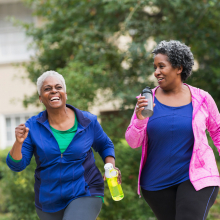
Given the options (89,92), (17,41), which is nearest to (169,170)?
(89,92)

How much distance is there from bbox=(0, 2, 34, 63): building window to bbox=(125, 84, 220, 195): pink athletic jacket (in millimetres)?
9364

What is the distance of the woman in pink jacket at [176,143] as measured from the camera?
3.16 m

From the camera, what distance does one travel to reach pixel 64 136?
3.29 metres

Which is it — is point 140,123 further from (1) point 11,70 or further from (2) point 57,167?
(1) point 11,70

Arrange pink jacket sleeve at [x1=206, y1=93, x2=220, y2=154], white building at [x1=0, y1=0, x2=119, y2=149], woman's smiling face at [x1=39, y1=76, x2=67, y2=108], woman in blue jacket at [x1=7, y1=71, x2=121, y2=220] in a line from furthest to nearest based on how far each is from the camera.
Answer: white building at [x1=0, y1=0, x2=119, y2=149] < pink jacket sleeve at [x1=206, y1=93, x2=220, y2=154] < woman's smiling face at [x1=39, y1=76, x2=67, y2=108] < woman in blue jacket at [x1=7, y1=71, x2=121, y2=220]

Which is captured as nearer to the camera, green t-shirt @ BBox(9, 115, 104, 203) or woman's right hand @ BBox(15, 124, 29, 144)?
woman's right hand @ BBox(15, 124, 29, 144)

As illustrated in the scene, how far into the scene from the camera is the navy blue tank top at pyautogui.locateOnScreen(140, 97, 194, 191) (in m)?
3.25

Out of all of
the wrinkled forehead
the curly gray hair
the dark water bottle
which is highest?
the curly gray hair

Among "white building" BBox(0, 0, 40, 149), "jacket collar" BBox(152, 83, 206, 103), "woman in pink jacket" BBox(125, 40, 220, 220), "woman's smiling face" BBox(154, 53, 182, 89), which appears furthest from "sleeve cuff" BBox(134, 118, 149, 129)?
"white building" BBox(0, 0, 40, 149)

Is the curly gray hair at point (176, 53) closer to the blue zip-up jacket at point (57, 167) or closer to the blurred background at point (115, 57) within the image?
the blue zip-up jacket at point (57, 167)

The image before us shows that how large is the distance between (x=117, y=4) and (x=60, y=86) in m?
3.42

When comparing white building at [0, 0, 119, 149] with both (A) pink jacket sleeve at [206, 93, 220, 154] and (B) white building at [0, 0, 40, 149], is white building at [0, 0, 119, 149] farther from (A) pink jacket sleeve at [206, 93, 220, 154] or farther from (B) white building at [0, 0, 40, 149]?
(A) pink jacket sleeve at [206, 93, 220, 154]

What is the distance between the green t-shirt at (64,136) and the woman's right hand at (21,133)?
319 mm

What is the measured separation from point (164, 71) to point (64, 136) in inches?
42.3
